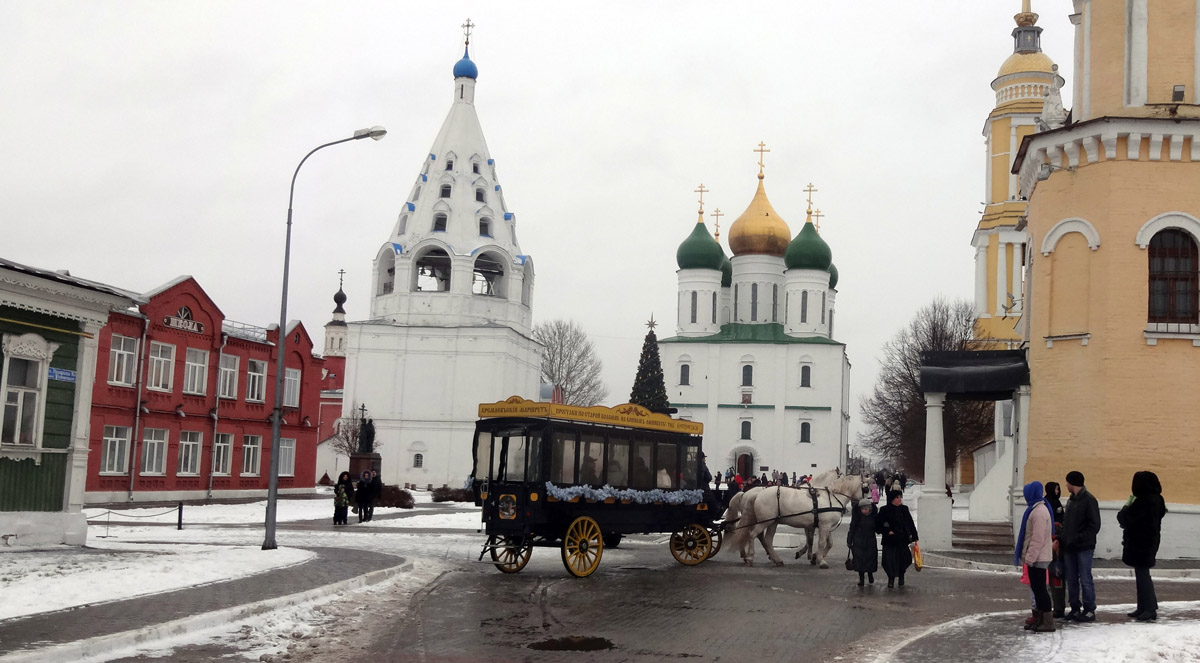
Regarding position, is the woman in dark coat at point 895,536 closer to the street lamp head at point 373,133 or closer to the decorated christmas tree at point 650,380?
the street lamp head at point 373,133

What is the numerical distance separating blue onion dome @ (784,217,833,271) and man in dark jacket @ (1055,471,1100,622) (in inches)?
2791

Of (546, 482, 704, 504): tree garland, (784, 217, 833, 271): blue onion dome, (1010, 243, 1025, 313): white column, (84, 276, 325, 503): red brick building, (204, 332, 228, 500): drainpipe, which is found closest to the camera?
(546, 482, 704, 504): tree garland

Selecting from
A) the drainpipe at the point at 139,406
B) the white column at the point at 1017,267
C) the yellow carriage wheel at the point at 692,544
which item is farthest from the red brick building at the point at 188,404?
the white column at the point at 1017,267

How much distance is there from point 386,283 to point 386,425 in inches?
334

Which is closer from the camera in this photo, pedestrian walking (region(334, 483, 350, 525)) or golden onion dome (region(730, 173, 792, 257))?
pedestrian walking (region(334, 483, 350, 525))

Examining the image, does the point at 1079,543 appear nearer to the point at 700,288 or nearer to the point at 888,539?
the point at 888,539

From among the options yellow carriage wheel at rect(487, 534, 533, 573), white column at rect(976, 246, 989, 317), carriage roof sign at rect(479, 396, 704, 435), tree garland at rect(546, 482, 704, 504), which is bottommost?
yellow carriage wheel at rect(487, 534, 533, 573)

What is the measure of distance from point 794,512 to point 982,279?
3218 centimetres

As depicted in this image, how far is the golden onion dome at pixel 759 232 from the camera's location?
280ft

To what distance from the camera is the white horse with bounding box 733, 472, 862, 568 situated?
19.8 meters

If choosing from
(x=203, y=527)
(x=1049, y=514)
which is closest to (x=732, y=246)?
(x=203, y=527)

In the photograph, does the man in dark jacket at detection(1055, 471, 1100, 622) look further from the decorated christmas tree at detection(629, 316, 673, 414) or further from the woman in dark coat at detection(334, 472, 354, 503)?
the decorated christmas tree at detection(629, 316, 673, 414)

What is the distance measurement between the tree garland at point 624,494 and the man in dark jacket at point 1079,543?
708 centimetres

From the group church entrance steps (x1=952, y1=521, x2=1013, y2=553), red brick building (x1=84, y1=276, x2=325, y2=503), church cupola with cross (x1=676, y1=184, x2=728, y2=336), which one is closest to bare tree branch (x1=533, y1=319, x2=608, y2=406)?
church cupola with cross (x1=676, y1=184, x2=728, y2=336)
